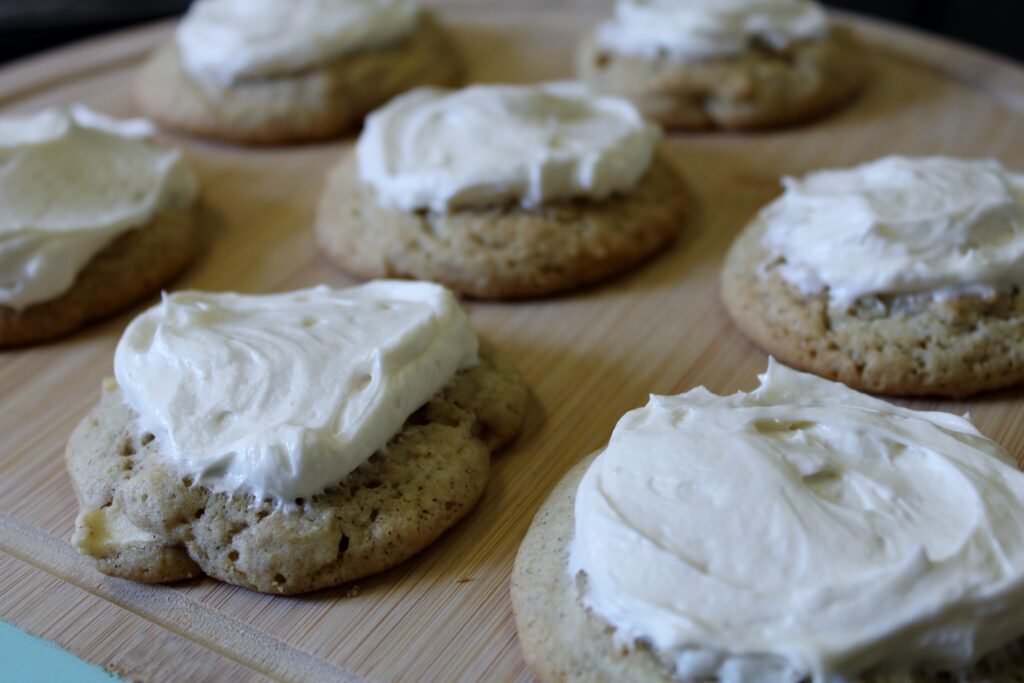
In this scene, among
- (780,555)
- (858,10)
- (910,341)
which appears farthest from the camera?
(858,10)

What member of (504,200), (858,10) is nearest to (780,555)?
(504,200)

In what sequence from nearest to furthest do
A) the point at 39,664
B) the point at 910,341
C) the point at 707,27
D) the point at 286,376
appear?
1. the point at 39,664
2. the point at 286,376
3. the point at 910,341
4. the point at 707,27

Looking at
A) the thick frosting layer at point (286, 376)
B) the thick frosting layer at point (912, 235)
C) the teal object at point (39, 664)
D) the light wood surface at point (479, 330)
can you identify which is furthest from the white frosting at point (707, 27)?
the teal object at point (39, 664)

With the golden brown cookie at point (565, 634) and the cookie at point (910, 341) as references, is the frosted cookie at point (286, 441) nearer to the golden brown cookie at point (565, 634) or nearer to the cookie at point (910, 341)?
the golden brown cookie at point (565, 634)

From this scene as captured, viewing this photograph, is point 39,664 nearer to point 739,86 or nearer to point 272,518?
point 272,518

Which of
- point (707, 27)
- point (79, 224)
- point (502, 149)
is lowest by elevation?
point (79, 224)

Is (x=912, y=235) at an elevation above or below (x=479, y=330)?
above

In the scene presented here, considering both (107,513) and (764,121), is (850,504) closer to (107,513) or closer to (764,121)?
→ (107,513)
